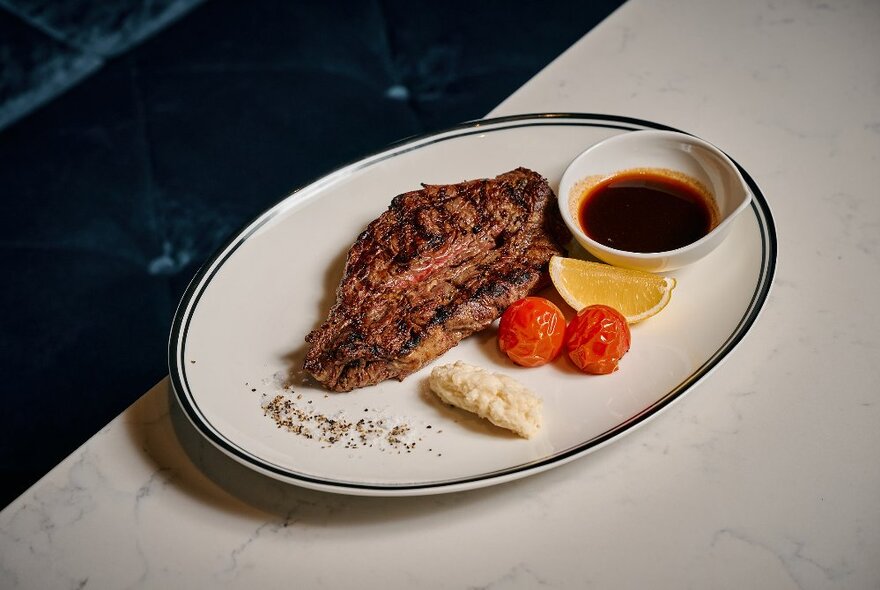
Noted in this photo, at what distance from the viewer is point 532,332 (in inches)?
87.8

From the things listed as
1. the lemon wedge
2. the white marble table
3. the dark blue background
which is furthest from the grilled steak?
the dark blue background

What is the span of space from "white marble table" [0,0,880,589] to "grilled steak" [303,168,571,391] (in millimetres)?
371

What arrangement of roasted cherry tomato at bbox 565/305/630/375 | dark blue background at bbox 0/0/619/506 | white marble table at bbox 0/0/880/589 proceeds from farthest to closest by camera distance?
dark blue background at bbox 0/0/619/506 → roasted cherry tomato at bbox 565/305/630/375 → white marble table at bbox 0/0/880/589

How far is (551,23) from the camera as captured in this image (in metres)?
4.86

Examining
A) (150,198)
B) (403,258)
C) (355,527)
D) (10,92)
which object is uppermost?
(403,258)

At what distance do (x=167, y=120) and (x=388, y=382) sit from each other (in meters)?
2.99

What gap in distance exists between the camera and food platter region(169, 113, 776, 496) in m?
2.06

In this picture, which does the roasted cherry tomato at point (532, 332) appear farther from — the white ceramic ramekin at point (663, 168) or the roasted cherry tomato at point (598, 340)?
the white ceramic ramekin at point (663, 168)

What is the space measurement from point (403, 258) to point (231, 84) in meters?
2.80

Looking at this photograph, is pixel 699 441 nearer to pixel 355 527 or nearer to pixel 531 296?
pixel 531 296

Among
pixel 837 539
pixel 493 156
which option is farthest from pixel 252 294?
pixel 837 539

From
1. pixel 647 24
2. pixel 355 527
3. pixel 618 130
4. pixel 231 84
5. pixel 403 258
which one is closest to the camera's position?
pixel 355 527

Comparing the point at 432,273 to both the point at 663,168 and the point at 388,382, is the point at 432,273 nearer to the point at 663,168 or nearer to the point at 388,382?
the point at 388,382

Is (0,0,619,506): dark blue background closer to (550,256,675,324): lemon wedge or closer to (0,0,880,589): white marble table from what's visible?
(0,0,880,589): white marble table
